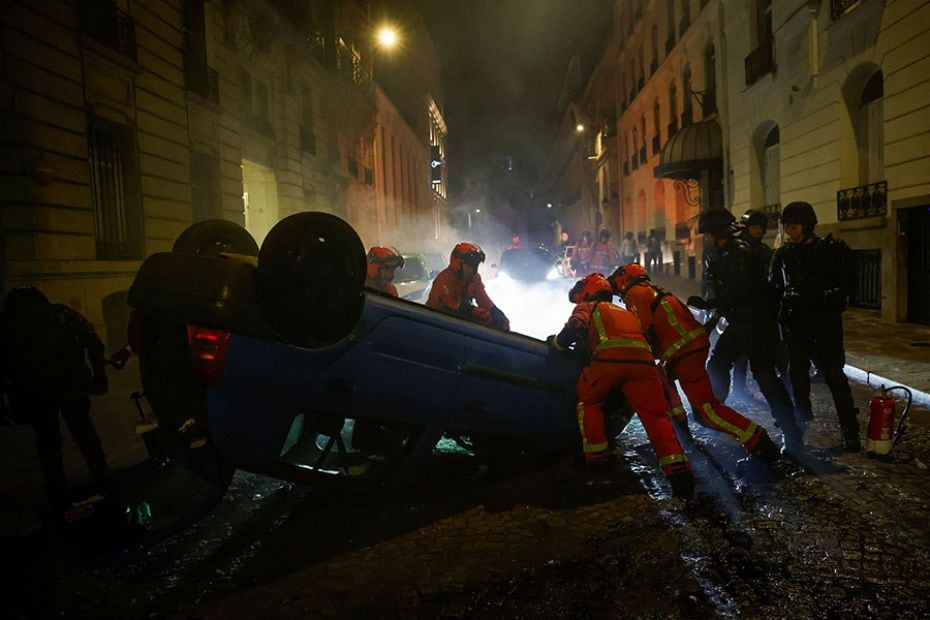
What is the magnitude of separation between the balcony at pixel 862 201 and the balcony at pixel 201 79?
13452 millimetres

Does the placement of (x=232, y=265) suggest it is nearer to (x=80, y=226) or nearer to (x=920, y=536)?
(x=920, y=536)

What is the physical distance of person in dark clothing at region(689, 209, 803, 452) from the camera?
4.96 meters

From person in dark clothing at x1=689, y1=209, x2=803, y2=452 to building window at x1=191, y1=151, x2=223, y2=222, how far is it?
38.9 ft

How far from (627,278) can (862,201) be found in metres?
9.91

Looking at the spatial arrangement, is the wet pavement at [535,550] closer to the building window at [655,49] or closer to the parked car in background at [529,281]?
the parked car in background at [529,281]

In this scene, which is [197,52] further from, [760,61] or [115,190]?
[760,61]

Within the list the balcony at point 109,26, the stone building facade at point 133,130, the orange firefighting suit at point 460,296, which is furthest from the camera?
the balcony at point 109,26

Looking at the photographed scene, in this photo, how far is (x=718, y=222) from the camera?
514cm

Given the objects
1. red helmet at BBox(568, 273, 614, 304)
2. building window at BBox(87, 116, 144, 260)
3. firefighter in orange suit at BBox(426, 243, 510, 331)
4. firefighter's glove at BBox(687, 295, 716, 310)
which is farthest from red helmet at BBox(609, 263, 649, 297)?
building window at BBox(87, 116, 144, 260)

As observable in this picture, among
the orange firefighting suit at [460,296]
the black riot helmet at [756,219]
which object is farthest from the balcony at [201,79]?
the black riot helmet at [756,219]

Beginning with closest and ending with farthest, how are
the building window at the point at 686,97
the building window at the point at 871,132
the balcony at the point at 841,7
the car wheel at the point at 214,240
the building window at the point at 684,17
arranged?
the car wheel at the point at 214,240 → the balcony at the point at 841,7 → the building window at the point at 871,132 → the building window at the point at 684,17 → the building window at the point at 686,97

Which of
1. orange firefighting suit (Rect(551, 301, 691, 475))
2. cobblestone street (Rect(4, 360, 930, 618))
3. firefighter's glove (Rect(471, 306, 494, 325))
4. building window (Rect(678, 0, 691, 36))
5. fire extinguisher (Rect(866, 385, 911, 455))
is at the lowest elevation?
cobblestone street (Rect(4, 360, 930, 618))

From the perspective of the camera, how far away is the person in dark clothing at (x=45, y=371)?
408 centimetres

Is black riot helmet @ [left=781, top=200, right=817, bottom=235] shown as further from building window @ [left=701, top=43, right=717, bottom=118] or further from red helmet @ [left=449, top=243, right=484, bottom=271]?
building window @ [left=701, top=43, right=717, bottom=118]
